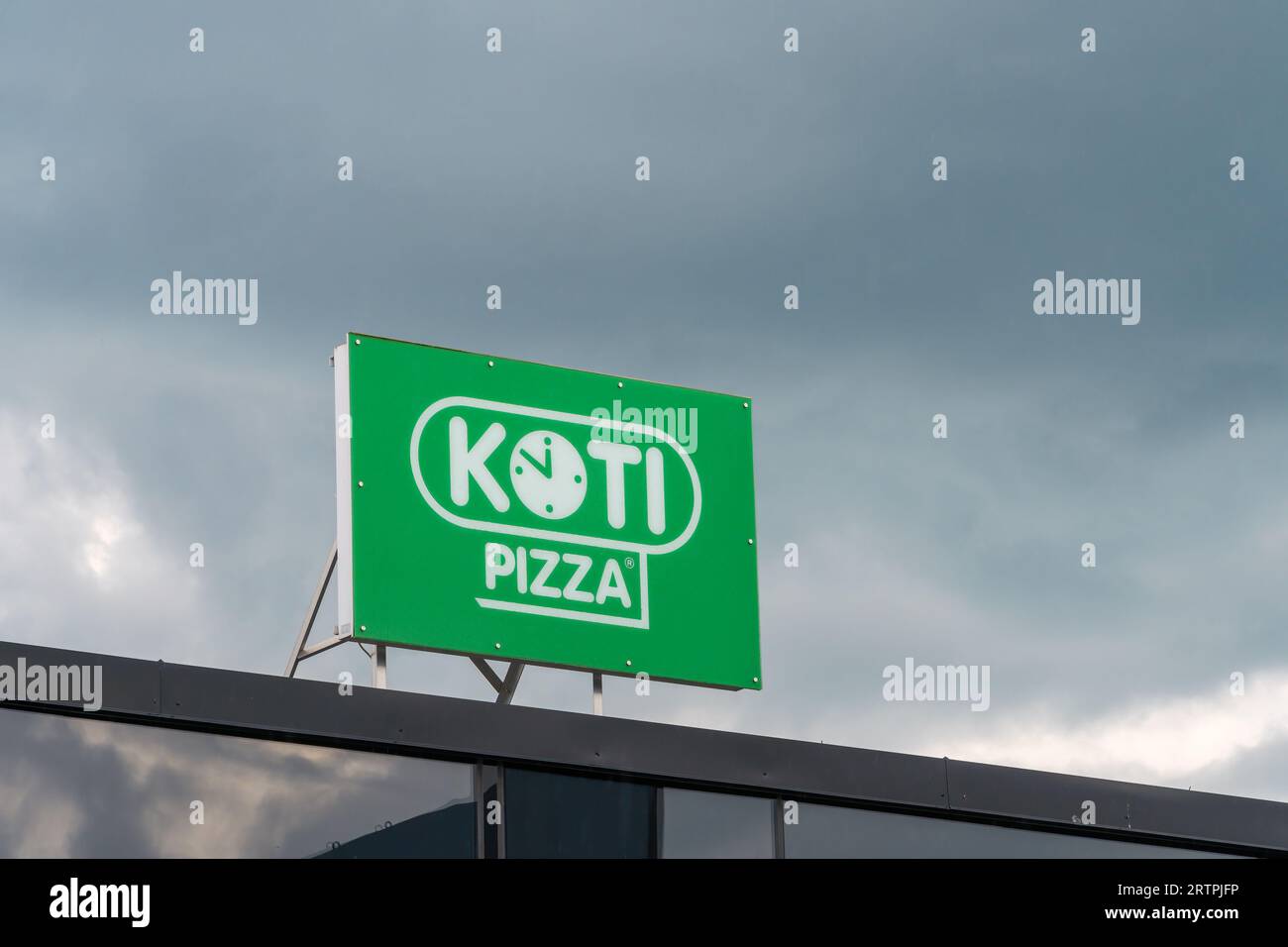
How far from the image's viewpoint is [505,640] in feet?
47.0

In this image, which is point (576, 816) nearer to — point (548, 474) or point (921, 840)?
point (921, 840)

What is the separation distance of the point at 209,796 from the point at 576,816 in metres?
2.42

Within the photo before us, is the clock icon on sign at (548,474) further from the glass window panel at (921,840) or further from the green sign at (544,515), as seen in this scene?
the glass window panel at (921,840)

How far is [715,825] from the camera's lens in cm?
1273

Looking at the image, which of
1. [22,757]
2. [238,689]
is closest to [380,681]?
[238,689]

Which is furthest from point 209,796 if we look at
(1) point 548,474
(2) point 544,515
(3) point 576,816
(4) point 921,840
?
(4) point 921,840

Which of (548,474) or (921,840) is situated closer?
(921,840)

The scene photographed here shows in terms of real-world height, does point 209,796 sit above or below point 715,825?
above

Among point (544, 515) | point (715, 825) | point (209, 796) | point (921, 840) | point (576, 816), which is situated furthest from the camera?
point (544, 515)

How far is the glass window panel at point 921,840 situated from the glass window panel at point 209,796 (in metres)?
2.58

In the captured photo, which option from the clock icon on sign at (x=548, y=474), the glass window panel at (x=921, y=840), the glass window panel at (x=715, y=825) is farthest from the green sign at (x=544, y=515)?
the glass window panel at (x=921, y=840)
